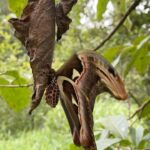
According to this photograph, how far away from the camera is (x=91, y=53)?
0.44m

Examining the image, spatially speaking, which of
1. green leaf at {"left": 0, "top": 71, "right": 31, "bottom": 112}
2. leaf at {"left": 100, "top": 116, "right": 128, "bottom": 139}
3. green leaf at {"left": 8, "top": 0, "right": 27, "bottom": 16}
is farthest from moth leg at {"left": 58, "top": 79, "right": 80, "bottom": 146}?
leaf at {"left": 100, "top": 116, "right": 128, "bottom": 139}

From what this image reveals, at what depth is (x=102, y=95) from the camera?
5.73 metres

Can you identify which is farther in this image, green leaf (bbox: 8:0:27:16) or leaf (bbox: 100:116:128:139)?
leaf (bbox: 100:116:128:139)

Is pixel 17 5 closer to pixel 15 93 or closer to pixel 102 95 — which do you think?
Answer: pixel 15 93

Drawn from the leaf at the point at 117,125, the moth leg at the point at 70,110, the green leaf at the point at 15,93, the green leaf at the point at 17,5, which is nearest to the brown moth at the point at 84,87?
the moth leg at the point at 70,110

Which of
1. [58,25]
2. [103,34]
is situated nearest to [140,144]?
[58,25]

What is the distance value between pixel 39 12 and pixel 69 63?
2.4 inches

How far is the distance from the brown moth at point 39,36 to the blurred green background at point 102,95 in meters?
0.26

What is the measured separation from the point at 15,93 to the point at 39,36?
47cm

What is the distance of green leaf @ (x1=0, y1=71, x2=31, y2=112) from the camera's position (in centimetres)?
91

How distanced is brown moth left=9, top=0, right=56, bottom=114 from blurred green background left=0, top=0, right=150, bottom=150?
260 millimetres

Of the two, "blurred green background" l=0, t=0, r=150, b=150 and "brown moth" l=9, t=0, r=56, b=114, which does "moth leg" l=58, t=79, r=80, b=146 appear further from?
"blurred green background" l=0, t=0, r=150, b=150

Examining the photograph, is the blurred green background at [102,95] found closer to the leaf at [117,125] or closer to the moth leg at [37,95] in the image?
the leaf at [117,125]

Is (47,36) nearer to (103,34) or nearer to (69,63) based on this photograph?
(69,63)
